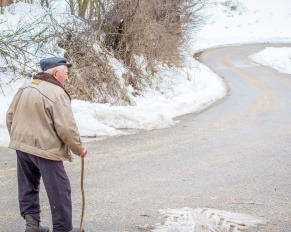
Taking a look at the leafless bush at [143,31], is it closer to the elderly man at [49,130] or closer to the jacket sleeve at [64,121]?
the elderly man at [49,130]

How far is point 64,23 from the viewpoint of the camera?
Result: 1519cm

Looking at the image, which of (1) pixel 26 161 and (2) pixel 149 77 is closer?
(1) pixel 26 161

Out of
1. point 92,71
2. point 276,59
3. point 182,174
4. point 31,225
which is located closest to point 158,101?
point 92,71

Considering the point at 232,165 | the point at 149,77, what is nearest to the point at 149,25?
the point at 149,77

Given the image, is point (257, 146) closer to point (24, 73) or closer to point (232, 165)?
point (232, 165)

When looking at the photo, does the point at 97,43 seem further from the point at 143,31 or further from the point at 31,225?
the point at 31,225

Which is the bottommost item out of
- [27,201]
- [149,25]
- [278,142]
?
[278,142]

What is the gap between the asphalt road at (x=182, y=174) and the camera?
5.89 meters

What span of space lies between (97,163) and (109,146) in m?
1.40

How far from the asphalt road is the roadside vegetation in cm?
297

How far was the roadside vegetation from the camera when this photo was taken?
43.8 ft

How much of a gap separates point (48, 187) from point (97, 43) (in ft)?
39.1

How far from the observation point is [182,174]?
7.80 metres

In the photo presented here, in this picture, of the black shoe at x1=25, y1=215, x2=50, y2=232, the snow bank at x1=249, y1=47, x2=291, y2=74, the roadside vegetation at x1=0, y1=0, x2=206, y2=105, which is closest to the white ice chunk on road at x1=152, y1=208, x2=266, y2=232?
the black shoe at x1=25, y1=215, x2=50, y2=232
